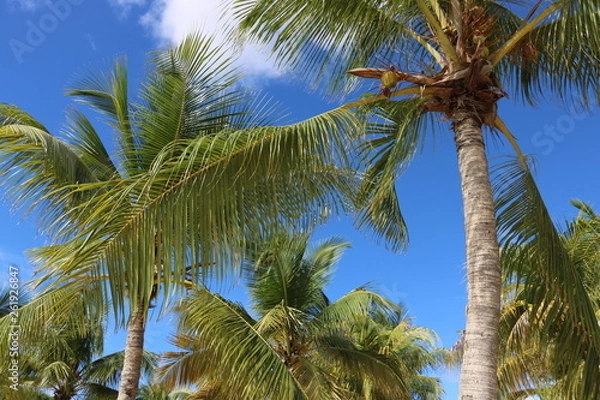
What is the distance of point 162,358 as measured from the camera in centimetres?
1169

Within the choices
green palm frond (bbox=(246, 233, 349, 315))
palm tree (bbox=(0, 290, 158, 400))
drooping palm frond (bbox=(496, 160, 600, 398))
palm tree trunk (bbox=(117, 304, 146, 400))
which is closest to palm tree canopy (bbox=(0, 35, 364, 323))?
drooping palm frond (bbox=(496, 160, 600, 398))

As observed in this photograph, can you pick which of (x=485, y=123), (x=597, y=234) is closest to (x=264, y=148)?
(x=485, y=123)

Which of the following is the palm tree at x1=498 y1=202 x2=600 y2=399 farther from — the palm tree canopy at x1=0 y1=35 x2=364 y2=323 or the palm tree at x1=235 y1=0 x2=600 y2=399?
the palm tree canopy at x1=0 y1=35 x2=364 y2=323

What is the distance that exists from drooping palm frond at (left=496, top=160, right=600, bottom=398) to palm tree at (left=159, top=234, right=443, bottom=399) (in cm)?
352

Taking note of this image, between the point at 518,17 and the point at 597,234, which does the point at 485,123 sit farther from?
the point at 597,234

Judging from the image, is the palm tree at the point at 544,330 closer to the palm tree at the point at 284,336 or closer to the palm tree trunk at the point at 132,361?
the palm tree at the point at 284,336

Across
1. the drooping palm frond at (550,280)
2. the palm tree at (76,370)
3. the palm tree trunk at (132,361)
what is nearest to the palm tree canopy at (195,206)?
the drooping palm frond at (550,280)

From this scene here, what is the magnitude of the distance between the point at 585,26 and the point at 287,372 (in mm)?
5559

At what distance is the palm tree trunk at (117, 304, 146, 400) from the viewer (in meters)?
8.02

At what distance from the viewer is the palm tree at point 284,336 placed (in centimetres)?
822

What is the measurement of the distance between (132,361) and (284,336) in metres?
3.14

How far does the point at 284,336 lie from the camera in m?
10.5

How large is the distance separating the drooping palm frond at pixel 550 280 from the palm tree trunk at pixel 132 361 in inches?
195

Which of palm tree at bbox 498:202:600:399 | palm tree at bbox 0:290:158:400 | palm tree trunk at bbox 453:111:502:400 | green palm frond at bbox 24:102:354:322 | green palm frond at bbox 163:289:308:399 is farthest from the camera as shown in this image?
palm tree at bbox 0:290:158:400
